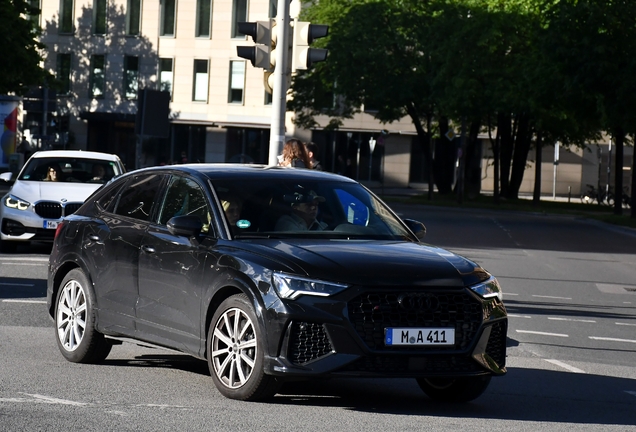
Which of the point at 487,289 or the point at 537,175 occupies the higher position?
the point at 487,289

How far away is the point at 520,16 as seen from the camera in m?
52.3

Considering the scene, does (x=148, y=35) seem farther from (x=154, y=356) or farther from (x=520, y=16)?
(x=154, y=356)

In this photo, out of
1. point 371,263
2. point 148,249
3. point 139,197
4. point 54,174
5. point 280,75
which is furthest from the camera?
point 54,174

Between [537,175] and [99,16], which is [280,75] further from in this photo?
[99,16]

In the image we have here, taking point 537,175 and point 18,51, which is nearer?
point 18,51

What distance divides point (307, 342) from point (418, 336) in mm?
638

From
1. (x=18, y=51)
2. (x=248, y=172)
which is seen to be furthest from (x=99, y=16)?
(x=248, y=172)

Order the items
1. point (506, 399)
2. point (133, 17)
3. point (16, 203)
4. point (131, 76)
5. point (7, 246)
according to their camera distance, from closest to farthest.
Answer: point (506, 399) → point (16, 203) → point (7, 246) → point (133, 17) → point (131, 76)

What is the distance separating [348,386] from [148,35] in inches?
2694

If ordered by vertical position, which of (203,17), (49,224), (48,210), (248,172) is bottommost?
(49,224)

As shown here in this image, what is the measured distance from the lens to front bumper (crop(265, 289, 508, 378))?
739 cm

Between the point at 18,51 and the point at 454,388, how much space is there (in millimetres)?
38541

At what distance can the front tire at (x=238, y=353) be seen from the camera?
762 centimetres

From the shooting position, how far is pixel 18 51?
146 feet
